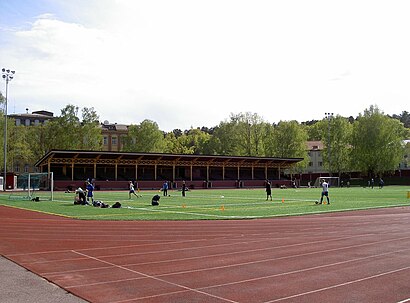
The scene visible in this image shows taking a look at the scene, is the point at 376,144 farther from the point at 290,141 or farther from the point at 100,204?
the point at 100,204

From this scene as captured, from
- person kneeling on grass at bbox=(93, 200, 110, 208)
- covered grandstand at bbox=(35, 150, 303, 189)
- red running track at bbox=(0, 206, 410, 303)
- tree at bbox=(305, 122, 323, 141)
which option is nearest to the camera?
red running track at bbox=(0, 206, 410, 303)

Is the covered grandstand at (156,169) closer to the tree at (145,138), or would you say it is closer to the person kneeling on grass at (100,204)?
the tree at (145,138)

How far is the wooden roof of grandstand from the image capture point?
72750mm

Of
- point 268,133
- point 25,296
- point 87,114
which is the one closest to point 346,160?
point 268,133

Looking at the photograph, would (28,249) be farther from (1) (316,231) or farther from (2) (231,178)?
(2) (231,178)

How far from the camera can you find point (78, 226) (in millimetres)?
19828

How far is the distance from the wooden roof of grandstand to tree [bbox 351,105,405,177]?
16.2 metres

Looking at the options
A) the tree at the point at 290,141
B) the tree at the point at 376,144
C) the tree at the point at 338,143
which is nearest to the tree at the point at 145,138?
the tree at the point at 290,141

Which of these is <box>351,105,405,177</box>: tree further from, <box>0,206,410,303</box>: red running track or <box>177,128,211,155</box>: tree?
<box>0,206,410,303</box>: red running track

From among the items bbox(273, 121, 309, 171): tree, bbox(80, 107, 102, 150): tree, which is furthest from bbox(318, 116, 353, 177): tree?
bbox(80, 107, 102, 150): tree

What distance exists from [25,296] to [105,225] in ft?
39.1

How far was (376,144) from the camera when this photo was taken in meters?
100

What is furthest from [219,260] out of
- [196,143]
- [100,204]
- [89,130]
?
[196,143]

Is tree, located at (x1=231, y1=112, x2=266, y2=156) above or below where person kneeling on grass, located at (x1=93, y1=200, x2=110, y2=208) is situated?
above
